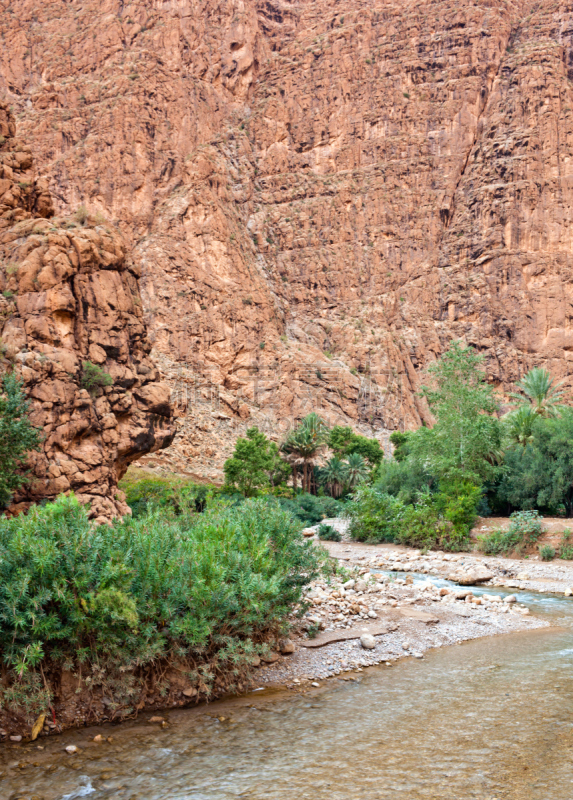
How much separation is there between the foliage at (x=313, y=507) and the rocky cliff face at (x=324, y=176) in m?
27.1

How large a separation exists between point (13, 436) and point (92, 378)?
374 cm

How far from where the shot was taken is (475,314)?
261 ft

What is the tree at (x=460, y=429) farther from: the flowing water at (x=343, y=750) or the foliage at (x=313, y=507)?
the flowing water at (x=343, y=750)

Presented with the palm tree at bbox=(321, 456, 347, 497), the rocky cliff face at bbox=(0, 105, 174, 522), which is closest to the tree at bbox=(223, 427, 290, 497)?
the palm tree at bbox=(321, 456, 347, 497)

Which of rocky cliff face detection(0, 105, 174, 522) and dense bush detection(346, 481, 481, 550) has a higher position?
rocky cliff face detection(0, 105, 174, 522)

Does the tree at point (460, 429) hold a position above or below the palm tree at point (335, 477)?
above

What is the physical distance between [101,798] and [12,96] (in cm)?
9492

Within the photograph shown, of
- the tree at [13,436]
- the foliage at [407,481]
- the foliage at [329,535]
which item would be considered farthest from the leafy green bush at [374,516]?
the tree at [13,436]

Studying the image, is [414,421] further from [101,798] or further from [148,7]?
[101,798]

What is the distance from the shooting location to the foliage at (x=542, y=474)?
2462cm

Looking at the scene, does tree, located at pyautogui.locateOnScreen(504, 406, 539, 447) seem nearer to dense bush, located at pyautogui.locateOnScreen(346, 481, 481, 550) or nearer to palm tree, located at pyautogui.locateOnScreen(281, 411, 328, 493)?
dense bush, located at pyautogui.locateOnScreen(346, 481, 481, 550)

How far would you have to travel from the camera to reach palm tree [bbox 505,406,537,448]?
99.2 ft

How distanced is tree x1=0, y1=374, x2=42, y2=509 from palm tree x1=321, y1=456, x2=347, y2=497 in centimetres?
3435

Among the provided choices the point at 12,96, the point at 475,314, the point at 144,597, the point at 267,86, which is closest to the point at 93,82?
the point at 12,96
